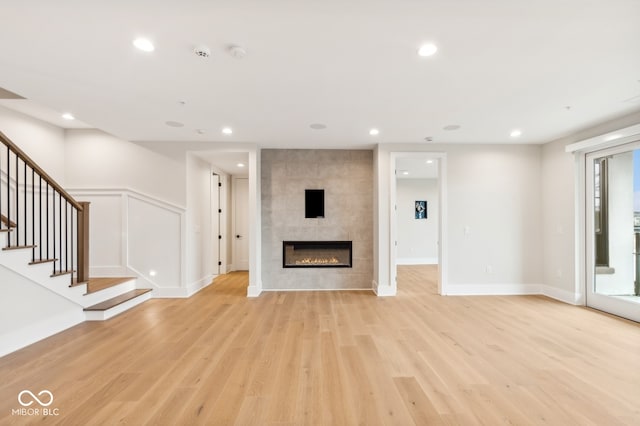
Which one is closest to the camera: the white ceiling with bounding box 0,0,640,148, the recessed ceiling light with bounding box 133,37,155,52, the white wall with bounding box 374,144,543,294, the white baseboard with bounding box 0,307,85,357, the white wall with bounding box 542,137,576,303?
the white ceiling with bounding box 0,0,640,148

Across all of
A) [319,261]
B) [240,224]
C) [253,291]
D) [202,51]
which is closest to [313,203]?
[319,261]

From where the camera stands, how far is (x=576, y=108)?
10.8ft

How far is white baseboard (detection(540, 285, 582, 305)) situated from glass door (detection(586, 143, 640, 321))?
14 centimetres

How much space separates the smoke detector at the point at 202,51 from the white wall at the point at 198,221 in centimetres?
294

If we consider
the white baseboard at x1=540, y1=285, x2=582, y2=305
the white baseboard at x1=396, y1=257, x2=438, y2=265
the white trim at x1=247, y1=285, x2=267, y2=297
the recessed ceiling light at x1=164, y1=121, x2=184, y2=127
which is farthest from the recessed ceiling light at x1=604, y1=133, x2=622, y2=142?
the recessed ceiling light at x1=164, y1=121, x2=184, y2=127

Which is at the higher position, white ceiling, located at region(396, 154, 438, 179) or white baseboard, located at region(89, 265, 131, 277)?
white ceiling, located at region(396, 154, 438, 179)

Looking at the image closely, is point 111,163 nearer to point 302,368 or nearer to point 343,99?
point 343,99

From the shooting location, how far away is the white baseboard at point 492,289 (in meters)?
4.84

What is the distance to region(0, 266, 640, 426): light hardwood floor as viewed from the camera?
1.85 metres

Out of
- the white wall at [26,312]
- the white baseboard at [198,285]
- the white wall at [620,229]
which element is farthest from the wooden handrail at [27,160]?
the white wall at [620,229]

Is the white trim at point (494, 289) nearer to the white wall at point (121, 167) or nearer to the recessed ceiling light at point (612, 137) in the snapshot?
the recessed ceiling light at point (612, 137)

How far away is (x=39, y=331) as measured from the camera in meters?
3.00

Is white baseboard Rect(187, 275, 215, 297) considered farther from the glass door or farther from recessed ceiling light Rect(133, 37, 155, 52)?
the glass door

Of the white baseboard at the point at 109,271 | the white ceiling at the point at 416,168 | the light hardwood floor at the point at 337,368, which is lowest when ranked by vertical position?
the light hardwood floor at the point at 337,368
